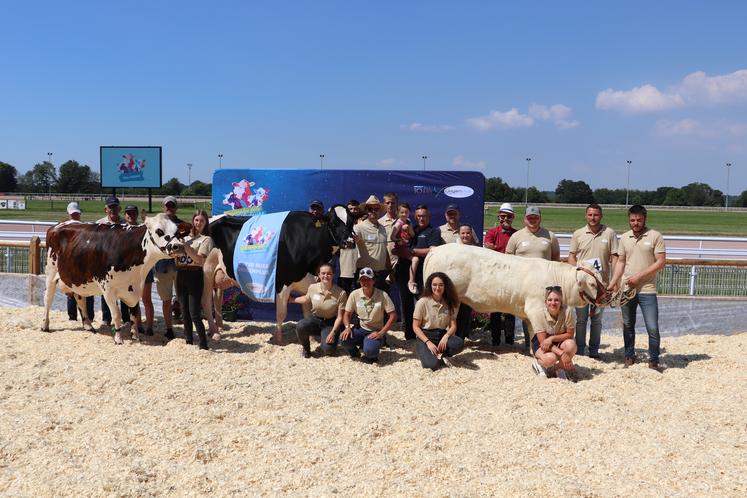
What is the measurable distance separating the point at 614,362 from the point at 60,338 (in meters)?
6.54

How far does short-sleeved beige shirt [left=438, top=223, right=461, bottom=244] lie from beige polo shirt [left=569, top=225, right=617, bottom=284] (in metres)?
1.38

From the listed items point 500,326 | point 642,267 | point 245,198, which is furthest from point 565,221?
point 642,267

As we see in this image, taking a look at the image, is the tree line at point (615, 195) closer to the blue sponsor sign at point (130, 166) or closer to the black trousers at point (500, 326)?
the blue sponsor sign at point (130, 166)

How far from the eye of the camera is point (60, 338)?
746cm

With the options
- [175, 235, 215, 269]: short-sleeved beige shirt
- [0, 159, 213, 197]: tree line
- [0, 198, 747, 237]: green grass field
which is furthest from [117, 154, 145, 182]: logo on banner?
[0, 159, 213, 197]: tree line

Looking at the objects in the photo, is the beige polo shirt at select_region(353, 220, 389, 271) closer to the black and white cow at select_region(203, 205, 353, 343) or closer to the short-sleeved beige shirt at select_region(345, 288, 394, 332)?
the black and white cow at select_region(203, 205, 353, 343)

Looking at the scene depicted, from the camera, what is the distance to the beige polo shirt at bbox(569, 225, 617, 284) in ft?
21.7

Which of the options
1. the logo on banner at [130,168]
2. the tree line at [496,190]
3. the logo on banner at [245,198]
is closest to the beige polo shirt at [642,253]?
the logo on banner at [245,198]

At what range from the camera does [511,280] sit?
6410 mm

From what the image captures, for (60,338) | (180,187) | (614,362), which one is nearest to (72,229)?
(60,338)

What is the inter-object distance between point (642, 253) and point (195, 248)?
4.82m

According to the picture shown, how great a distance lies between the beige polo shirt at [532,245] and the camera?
682 cm

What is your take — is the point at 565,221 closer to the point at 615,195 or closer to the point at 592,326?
the point at 592,326

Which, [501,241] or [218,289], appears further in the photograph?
[218,289]
